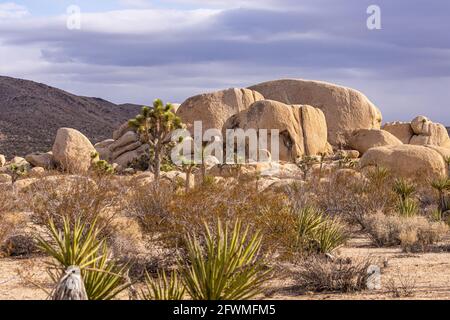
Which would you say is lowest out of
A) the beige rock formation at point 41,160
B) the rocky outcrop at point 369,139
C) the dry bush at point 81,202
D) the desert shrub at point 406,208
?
the beige rock formation at point 41,160

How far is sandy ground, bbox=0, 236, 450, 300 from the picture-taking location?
966 cm

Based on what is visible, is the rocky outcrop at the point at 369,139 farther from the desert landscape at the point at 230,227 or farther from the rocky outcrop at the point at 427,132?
the rocky outcrop at the point at 427,132

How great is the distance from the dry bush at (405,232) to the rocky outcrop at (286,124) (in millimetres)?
25453

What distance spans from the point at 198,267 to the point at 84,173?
8923mm

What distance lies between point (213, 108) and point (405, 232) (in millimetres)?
31603

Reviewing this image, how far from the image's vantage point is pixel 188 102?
46625 millimetres

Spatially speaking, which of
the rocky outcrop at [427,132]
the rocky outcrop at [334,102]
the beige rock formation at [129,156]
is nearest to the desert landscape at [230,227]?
the beige rock formation at [129,156]

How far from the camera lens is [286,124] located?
43438 mm

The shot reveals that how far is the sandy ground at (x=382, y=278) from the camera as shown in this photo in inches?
380

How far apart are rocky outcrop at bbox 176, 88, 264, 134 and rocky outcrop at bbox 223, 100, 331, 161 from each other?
1808 mm

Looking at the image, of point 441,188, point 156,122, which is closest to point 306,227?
point 441,188

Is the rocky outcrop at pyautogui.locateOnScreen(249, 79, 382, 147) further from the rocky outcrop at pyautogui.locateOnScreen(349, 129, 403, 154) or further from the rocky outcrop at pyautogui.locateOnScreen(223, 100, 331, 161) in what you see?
the rocky outcrop at pyautogui.locateOnScreen(223, 100, 331, 161)
